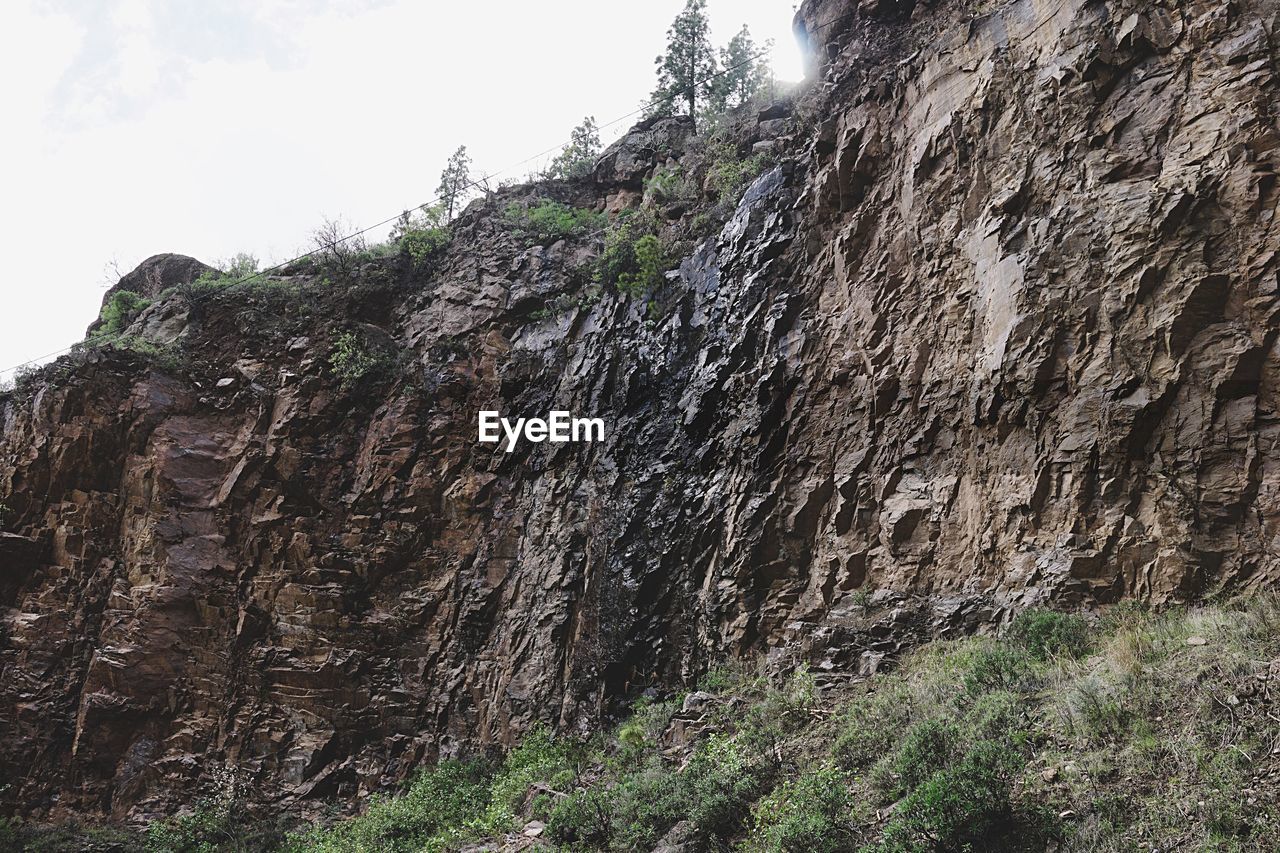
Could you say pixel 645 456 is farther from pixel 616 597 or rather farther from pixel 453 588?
pixel 453 588

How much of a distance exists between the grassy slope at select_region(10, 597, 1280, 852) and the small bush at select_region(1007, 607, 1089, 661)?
2cm

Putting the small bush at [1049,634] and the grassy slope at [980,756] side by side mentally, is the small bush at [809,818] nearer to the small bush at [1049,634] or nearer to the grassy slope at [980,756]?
the grassy slope at [980,756]

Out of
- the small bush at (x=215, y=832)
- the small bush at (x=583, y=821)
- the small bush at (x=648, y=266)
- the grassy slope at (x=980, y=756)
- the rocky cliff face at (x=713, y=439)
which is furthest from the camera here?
the small bush at (x=648, y=266)

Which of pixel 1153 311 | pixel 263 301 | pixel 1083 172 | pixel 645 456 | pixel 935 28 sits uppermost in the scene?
pixel 935 28

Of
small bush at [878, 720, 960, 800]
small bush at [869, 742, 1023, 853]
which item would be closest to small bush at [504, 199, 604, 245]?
small bush at [878, 720, 960, 800]

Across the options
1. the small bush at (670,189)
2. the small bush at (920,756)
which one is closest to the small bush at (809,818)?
the small bush at (920,756)

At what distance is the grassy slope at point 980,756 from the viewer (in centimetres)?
528

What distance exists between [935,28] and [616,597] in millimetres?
11379

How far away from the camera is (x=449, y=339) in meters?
19.2

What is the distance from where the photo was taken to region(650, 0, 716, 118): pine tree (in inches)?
1077

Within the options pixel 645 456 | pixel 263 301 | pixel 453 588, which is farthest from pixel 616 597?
pixel 263 301

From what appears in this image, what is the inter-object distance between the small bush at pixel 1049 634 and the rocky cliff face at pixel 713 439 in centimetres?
51

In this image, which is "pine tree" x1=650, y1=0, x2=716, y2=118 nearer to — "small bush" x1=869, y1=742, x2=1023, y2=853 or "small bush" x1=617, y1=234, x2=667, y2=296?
"small bush" x1=617, y1=234, x2=667, y2=296

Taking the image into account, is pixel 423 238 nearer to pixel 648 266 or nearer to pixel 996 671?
pixel 648 266
